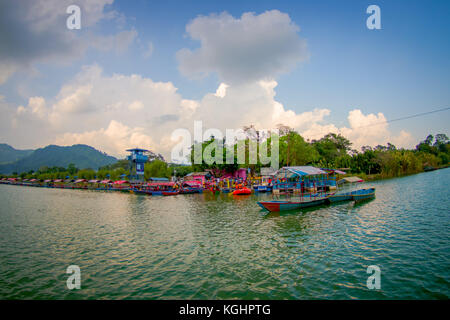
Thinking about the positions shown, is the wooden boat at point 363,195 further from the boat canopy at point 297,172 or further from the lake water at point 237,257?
the lake water at point 237,257

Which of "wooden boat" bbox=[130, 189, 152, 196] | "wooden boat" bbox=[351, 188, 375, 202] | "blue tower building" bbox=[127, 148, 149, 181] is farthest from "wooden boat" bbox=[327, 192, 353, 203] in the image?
"blue tower building" bbox=[127, 148, 149, 181]

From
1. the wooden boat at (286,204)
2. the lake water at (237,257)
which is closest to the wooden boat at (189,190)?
the lake water at (237,257)

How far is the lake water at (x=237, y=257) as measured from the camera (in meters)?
8.02

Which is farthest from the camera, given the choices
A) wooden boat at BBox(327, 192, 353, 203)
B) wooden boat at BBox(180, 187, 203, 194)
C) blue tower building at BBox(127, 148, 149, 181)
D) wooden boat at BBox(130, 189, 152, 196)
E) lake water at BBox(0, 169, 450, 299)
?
blue tower building at BBox(127, 148, 149, 181)

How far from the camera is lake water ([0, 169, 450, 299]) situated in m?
8.02

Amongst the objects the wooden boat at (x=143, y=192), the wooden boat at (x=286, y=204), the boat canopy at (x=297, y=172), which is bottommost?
the wooden boat at (x=143, y=192)

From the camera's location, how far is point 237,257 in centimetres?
1082

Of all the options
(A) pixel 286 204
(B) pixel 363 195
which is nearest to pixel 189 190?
(A) pixel 286 204

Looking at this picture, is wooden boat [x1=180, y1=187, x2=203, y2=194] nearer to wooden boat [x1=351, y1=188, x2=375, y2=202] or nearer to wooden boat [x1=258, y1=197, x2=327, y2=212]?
wooden boat [x1=258, y1=197, x2=327, y2=212]
